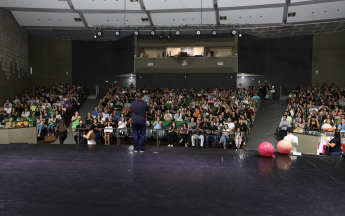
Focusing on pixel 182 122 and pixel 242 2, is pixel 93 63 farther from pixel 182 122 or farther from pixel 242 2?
pixel 182 122

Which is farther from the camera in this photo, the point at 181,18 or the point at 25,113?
the point at 181,18

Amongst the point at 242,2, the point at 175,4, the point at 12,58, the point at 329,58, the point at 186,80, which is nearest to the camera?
the point at 242,2

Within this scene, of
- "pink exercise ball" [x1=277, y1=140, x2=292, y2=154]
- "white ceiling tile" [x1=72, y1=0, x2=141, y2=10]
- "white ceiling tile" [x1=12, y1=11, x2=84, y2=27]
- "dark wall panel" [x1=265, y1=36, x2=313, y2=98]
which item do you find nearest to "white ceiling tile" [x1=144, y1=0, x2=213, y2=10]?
"white ceiling tile" [x1=72, y1=0, x2=141, y2=10]

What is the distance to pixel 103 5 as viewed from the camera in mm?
15297

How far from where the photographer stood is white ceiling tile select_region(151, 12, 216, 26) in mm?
16062

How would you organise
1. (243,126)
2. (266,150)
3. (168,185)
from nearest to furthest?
(168,185) < (266,150) < (243,126)

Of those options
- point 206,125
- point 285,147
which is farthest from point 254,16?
point 285,147

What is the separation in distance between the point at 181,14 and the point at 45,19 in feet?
27.1

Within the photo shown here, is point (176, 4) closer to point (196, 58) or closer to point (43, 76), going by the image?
point (196, 58)

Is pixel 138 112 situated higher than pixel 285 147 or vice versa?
pixel 138 112

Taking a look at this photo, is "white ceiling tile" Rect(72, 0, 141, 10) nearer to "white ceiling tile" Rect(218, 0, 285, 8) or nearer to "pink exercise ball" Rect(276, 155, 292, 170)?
"white ceiling tile" Rect(218, 0, 285, 8)

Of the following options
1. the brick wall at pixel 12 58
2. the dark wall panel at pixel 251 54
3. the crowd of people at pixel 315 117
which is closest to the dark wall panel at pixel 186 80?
the dark wall panel at pixel 251 54

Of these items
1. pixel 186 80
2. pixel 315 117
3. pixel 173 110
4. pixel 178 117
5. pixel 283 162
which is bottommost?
pixel 283 162

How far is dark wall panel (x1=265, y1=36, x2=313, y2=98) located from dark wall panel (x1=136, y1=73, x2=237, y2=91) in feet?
11.6
